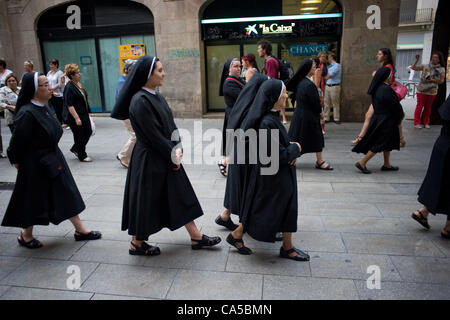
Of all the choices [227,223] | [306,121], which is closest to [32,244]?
[227,223]

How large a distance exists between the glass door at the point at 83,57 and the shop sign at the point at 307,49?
7.07 m

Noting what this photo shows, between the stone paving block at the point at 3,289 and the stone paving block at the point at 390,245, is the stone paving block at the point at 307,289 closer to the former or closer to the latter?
the stone paving block at the point at 390,245

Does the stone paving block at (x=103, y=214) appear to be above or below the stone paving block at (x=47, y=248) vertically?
below

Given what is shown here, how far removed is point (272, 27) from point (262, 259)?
378 inches

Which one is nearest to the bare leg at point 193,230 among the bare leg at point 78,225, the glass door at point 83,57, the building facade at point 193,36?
the bare leg at point 78,225

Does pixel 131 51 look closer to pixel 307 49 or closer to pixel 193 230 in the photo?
pixel 307 49

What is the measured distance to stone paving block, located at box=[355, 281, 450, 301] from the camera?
2881 millimetres

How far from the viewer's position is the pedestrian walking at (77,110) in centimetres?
693

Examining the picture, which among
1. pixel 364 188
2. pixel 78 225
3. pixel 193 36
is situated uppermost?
pixel 193 36

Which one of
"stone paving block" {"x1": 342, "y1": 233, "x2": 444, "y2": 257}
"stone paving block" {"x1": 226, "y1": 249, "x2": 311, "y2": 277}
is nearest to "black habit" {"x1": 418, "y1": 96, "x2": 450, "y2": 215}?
"stone paving block" {"x1": 342, "y1": 233, "x2": 444, "y2": 257}

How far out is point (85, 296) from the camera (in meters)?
2.99

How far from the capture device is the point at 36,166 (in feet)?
11.8

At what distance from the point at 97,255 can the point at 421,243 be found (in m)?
3.39

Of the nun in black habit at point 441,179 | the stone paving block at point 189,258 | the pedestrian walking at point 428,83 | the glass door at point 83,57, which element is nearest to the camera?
the stone paving block at point 189,258
